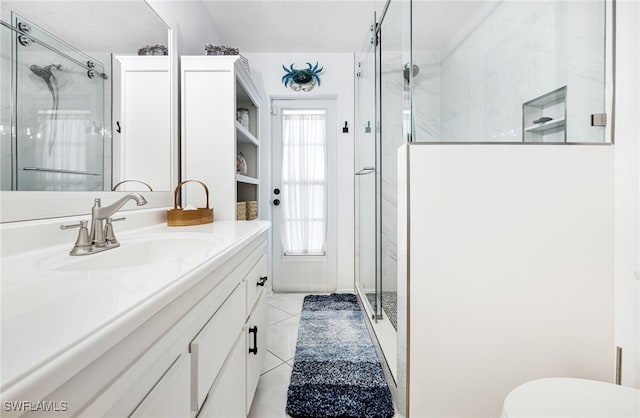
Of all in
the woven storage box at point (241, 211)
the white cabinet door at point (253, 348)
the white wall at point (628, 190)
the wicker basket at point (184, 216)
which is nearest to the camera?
the white wall at point (628, 190)

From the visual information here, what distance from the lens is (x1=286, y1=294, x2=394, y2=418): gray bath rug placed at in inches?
54.2

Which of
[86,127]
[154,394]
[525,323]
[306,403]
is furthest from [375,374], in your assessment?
[86,127]

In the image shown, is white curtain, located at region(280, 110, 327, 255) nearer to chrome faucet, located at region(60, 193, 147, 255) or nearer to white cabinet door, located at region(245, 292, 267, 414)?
white cabinet door, located at region(245, 292, 267, 414)

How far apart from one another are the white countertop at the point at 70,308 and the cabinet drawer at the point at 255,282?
50 centimetres

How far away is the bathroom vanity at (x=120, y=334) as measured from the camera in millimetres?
307

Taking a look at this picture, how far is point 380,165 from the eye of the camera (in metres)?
2.05

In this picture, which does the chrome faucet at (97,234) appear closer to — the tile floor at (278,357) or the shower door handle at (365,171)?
the tile floor at (278,357)

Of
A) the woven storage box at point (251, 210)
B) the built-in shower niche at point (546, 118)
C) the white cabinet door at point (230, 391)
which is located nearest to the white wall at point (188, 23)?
the woven storage box at point (251, 210)

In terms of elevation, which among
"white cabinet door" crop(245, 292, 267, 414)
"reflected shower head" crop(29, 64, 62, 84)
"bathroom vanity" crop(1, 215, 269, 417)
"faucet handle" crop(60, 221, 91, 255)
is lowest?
"white cabinet door" crop(245, 292, 267, 414)

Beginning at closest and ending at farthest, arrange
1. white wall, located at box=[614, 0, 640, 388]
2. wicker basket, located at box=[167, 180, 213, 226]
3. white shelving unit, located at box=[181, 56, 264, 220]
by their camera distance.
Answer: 1. white wall, located at box=[614, 0, 640, 388]
2. wicker basket, located at box=[167, 180, 213, 226]
3. white shelving unit, located at box=[181, 56, 264, 220]

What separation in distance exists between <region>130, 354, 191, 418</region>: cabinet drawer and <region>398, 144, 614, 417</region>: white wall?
0.82 metres

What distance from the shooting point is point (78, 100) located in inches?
40.3

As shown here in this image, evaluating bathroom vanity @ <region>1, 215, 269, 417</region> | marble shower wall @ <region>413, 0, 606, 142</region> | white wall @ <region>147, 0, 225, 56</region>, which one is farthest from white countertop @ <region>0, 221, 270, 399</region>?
white wall @ <region>147, 0, 225, 56</region>

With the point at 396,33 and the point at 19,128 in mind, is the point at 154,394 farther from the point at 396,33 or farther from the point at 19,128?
the point at 396,33
